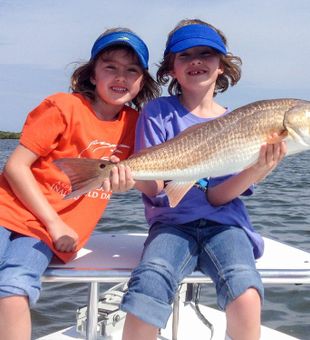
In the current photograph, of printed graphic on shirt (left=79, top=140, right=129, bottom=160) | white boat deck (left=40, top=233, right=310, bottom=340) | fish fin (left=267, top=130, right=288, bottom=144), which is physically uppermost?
printed graphic on shirt (left=79, top=140, right=129, bottom=160)

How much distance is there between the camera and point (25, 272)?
3.17 meters

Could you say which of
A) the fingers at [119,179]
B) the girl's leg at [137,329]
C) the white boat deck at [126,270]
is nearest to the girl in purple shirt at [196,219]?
the girl's leg at [137,329]

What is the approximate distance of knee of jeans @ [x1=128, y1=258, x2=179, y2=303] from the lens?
306 cm

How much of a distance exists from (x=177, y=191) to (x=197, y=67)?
860 mm

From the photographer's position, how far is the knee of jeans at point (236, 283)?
306 cm

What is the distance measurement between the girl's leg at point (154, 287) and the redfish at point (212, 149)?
280 millimetres

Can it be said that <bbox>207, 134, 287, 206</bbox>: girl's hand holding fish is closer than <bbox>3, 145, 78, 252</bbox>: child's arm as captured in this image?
Yes

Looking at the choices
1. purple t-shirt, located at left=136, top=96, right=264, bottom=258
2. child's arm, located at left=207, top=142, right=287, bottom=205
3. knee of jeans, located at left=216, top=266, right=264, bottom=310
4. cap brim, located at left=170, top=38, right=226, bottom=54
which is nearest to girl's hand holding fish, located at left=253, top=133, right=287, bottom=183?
child's arm, located at left=207, top=142, right=287, bottom=205

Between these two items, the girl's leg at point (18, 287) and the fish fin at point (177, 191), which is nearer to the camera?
the girl's leg at point (18, 287)

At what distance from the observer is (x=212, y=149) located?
3.32m

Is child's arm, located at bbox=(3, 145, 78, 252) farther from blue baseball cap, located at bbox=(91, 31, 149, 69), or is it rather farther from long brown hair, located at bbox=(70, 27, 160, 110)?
blue baseball cap, located at bbox=(91, 31, 149, 69)

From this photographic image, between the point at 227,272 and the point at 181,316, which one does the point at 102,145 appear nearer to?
the point at 227,272

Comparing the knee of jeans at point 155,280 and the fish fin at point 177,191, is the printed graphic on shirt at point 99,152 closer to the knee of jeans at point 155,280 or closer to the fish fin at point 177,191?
the fish fin at point 177,191

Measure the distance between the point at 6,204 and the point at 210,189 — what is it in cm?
117
